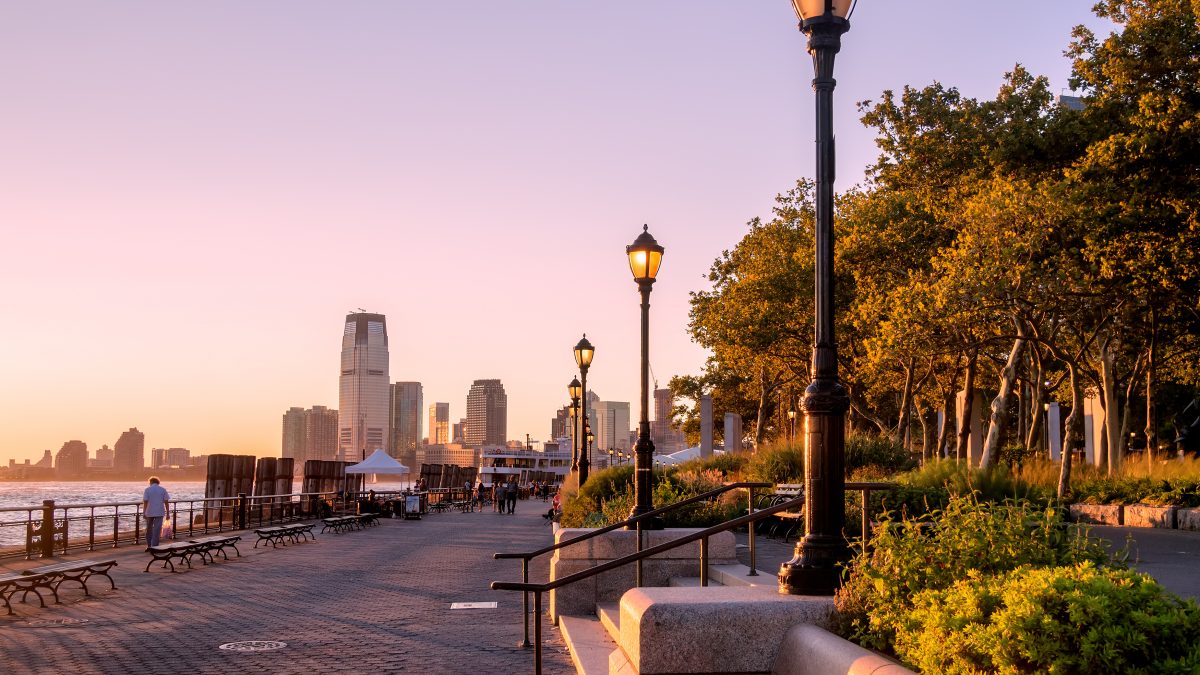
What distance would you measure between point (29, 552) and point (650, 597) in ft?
62.5

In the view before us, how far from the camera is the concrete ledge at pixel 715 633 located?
6.60m

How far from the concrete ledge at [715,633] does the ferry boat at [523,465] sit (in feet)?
393

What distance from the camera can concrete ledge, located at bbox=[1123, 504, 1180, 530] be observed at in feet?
70.8

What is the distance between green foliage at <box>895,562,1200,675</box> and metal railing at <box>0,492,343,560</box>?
19.1m

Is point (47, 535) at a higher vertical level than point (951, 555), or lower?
lower

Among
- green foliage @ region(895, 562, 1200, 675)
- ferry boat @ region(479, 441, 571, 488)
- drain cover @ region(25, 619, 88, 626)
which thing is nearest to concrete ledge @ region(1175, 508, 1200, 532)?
green foliage @ region(895, 562, 1200, 675)

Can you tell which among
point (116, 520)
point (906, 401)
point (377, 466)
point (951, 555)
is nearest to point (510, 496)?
point (377, 466)

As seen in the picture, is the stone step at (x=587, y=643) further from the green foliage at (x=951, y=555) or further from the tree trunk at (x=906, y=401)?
the tree trunk at (x=906, y=401)

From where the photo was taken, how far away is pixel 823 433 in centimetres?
724

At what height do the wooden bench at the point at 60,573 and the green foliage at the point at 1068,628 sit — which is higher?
the green foliage at the point at 1068,628

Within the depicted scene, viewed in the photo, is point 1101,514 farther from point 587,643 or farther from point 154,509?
point 154,509

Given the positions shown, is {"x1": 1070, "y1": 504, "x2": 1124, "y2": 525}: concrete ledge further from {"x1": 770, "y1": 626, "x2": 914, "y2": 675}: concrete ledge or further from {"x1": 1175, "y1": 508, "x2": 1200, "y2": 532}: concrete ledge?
{"x1": 770, "y1": 626, "x2": 914, "y2": 675}: concrete ledge

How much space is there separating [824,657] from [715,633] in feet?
3.30

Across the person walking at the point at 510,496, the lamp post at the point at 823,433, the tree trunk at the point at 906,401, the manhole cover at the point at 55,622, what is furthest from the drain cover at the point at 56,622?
the person walking at the point at 510,496
